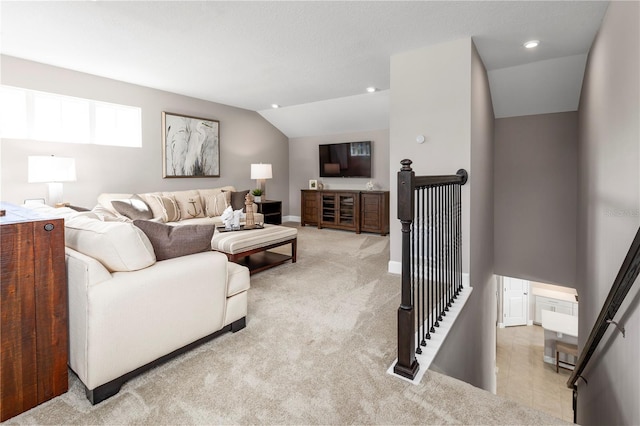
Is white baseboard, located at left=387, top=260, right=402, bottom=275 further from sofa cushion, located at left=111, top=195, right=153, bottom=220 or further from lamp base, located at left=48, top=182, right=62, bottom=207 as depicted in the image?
lamp base, located at left=48, top=182, right=62, bottom=207

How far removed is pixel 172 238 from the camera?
1.99m

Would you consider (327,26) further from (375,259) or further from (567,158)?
(567,158)

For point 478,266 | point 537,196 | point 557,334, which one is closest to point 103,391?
point 478,266

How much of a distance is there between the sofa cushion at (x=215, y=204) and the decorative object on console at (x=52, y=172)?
184 centimetres

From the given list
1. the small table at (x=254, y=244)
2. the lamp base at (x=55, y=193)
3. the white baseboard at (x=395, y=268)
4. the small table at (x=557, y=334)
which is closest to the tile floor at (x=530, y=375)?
the small table at (x=557, y=334)

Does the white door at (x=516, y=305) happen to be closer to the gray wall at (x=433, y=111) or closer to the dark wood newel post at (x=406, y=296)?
the gray wall at (x=433, y=111)

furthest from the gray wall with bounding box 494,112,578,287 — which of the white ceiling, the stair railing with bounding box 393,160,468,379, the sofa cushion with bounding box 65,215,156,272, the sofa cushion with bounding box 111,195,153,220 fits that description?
the sofa cushion with bounding box 111,195,153,220

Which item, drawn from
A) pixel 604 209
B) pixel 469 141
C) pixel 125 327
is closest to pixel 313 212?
pixel 469 141

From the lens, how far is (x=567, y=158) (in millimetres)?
4637

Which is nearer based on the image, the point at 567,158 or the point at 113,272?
the point at 113,272

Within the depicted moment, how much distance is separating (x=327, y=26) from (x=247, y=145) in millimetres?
4086

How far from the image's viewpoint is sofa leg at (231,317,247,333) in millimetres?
2258

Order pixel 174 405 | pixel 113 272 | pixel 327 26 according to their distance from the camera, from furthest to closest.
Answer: pixel 327 26
pixel 113 272
pixel 174 405

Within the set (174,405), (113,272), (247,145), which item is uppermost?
(247,145)
